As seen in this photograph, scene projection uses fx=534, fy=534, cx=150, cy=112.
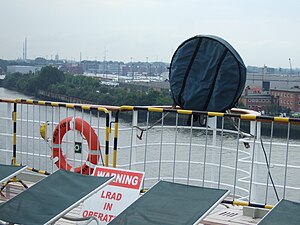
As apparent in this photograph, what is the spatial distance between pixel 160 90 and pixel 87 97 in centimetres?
134

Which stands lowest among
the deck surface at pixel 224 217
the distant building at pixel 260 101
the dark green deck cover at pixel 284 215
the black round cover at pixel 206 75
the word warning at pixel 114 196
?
the deck surface at pixel 224 217

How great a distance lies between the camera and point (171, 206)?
328 centimetres

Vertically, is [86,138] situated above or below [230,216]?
above

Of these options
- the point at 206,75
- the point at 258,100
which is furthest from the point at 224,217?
the point at 258,100

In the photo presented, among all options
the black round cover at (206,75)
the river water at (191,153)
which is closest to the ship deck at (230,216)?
the river water at (191,153)

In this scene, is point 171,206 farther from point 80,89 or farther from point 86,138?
point 80,89

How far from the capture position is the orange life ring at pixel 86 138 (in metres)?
4.92

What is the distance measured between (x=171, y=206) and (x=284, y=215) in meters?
0.68

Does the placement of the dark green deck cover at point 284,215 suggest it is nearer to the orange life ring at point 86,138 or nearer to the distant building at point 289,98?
the orange life ring at point 86,138

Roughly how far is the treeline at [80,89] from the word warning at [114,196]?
3.00 m

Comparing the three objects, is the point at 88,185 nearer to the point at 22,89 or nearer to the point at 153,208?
the point at 153,208

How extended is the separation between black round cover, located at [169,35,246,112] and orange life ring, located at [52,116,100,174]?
927mm

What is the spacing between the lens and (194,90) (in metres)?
5.13

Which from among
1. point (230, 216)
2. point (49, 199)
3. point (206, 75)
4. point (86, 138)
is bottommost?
point (230, 216)
